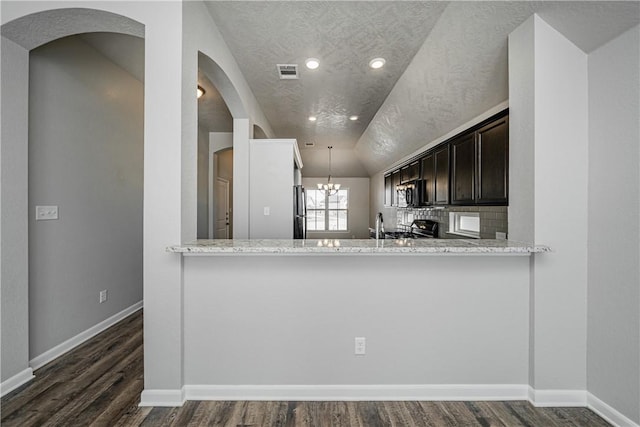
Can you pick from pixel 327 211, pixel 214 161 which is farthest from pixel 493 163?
pixel 327 211

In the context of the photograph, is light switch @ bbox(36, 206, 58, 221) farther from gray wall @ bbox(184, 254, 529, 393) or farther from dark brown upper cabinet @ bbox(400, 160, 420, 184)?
dark brown upper cabinet @ bbox(400, 160, 420, 184)

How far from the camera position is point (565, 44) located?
6.44 ft

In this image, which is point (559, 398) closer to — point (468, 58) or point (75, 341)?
point (468, 58)

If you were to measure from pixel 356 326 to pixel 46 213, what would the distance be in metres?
2.66

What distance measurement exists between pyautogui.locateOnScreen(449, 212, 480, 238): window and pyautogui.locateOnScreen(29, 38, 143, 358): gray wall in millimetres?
4087

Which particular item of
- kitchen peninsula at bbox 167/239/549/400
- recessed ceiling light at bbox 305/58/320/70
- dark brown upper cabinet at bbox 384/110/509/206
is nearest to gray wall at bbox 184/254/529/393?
→ kitchen peninsula at bbox 167/239/549/400

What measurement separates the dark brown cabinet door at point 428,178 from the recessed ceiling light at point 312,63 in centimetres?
201

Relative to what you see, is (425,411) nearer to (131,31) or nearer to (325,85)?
(131,31)

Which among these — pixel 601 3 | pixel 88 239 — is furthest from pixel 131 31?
pixel 601 3

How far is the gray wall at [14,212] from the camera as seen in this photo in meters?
2.11

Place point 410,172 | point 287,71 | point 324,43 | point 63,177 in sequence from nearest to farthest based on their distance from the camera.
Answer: point 63,177
point 324,43
point 287,71
point 410,172

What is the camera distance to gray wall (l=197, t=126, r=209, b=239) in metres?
5.80

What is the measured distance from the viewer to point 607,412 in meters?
1.86

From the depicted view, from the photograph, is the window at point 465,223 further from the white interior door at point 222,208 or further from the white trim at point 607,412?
the white interior door at point 222,208
